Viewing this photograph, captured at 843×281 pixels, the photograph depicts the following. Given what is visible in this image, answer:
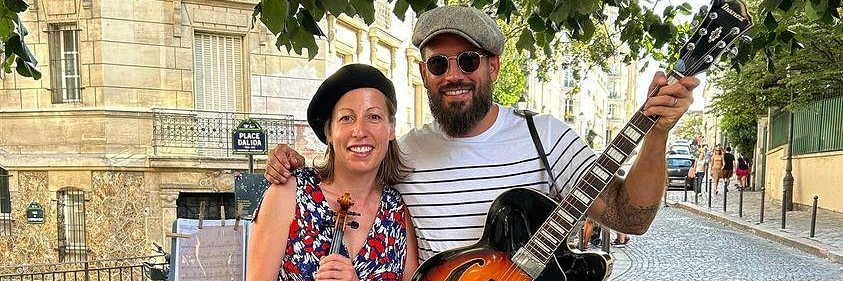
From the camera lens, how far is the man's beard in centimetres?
208

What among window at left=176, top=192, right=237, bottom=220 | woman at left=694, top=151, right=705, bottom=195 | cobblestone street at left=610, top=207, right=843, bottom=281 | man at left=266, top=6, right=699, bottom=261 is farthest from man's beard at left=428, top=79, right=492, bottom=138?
woman at left=694, top=151, right=705, bottom=195

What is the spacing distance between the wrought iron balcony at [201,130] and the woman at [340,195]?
8.90m

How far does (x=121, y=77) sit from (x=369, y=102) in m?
9.98

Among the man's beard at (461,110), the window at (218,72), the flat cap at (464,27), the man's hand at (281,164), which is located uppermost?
the window at (218,72)

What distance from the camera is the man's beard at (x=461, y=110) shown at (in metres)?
2.08

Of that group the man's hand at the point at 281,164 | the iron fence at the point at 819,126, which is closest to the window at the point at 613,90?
the iron fence at the point at 819,126

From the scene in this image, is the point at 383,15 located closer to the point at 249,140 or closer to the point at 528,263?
the point at 249,140

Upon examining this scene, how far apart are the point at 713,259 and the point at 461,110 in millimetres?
8645

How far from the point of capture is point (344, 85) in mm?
2018

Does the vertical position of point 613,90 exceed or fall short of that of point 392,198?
it exceeds it

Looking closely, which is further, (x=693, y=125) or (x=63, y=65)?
(x=693, y=125)

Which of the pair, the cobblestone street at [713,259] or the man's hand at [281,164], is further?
the cobblestone street at [713,259]

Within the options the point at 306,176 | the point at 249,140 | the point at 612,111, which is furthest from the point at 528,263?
the point at 612,111

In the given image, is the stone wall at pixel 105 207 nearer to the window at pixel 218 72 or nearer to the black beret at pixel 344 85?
the window at pixel 218 72
